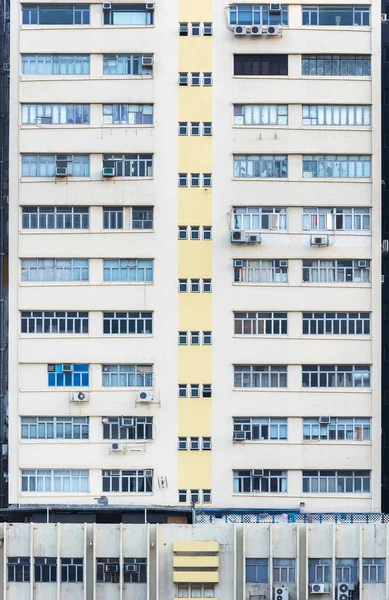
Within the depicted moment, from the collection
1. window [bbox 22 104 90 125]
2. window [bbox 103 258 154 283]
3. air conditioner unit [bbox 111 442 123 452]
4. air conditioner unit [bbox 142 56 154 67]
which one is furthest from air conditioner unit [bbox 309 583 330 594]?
air conditioner unit [bbox 142 56 154 67]

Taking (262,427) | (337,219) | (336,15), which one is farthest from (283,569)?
(336,15)

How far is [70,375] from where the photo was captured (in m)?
36.2

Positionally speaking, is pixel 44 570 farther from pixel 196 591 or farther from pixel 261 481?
pixel 261 481

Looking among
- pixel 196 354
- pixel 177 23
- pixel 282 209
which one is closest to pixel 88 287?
pixel 196 354

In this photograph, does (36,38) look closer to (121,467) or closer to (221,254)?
(221,254)

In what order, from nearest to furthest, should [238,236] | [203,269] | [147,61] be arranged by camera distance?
1. [238,236]
2. [147,61]
3. [203,269]

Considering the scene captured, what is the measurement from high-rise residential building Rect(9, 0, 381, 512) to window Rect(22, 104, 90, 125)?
0.13m

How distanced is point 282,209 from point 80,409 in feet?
31.0

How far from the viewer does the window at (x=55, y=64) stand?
36344 millimetres

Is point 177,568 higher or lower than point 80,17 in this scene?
lower

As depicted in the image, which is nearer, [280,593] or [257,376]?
[280,593]

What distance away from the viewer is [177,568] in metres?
34.1

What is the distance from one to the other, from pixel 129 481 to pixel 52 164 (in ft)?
35.5

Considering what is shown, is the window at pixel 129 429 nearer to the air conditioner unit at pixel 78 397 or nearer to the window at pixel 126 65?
the air conditioner unit at pixel 78 397
